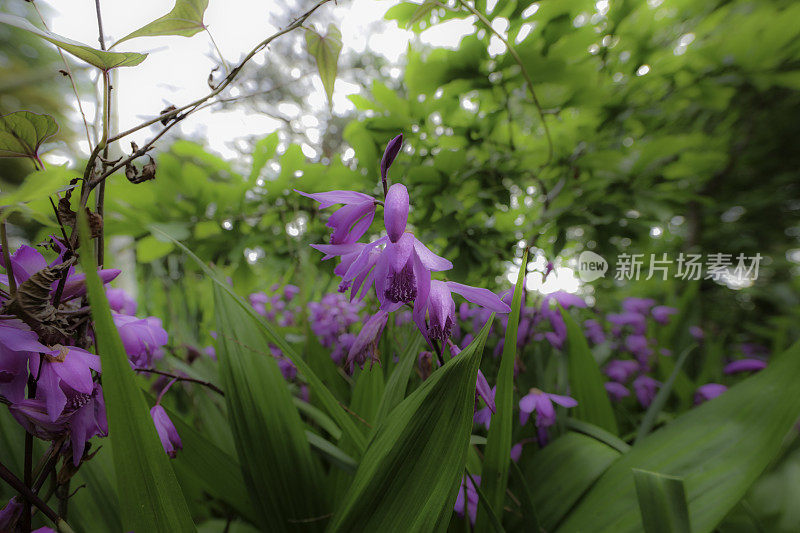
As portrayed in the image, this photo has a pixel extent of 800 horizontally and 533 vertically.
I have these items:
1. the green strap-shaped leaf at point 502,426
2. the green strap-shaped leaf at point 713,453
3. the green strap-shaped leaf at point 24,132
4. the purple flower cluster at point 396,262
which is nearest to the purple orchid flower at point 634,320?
the green strap-shaped leaf at point 713,453

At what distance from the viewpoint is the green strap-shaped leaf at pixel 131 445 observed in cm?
26

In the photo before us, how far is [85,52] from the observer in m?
0.30

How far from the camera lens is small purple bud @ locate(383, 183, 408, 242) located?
31cm

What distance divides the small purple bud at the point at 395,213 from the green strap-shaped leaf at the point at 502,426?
142mm

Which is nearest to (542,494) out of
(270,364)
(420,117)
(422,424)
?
(422,424)

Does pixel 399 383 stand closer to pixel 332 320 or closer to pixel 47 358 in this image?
pixel 47 358

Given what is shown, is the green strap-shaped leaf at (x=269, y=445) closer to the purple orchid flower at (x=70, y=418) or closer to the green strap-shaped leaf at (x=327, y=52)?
the purple orchid flower at (x=70, y=418)

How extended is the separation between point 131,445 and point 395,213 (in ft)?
0.91

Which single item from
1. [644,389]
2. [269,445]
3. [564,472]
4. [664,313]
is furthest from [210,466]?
[664,313]

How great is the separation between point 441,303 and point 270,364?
346 millimetres

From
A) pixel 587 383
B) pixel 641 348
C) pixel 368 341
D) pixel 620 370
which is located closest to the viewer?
pixel 368 341

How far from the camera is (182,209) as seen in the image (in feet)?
2.76

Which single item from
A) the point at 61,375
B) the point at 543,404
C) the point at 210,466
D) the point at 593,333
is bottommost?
the point at 210,466

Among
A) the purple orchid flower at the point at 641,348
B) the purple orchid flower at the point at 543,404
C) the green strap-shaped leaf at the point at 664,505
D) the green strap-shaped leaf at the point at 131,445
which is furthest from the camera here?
the purple orchid flower at the point at 641,348
